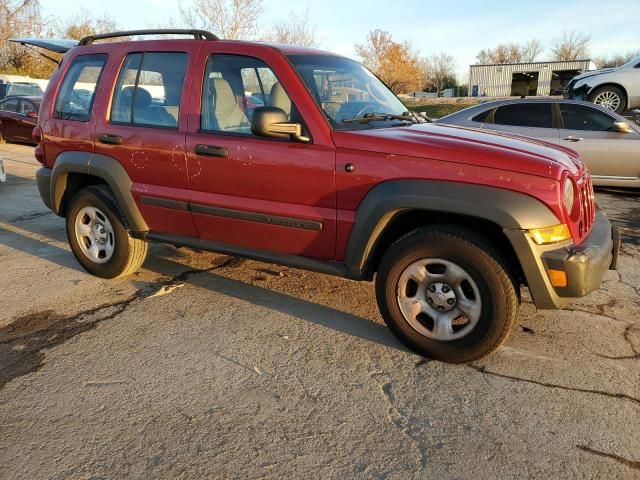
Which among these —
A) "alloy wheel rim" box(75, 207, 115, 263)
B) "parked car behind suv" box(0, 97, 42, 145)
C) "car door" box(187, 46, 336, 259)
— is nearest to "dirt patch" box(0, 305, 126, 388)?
"alloy wheel rim" box(75, 207, 115, 263)

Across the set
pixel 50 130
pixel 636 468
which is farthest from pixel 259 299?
pixel 636 468

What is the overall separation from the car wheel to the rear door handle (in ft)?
38.3

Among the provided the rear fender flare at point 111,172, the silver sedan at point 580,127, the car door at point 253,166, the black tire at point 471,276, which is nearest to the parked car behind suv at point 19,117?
the rear fender flare at point 111,172

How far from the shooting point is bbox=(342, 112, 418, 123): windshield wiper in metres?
3.58

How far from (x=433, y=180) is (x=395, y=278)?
2.09 ft

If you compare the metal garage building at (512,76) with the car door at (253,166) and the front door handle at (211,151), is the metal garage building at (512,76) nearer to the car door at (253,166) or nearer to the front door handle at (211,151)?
the car door at (253,166)

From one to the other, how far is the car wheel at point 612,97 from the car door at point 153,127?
37.3 feet

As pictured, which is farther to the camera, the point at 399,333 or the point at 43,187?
the point at 43,187

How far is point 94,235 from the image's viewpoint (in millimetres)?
4645

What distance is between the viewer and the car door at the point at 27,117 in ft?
45.3

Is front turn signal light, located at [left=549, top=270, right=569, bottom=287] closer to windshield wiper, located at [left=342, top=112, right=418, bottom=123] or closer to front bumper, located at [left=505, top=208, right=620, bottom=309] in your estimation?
front bumper, located at [left=505, top=208, right=620, bottom=309]

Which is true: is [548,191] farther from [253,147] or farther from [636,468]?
[253,147]

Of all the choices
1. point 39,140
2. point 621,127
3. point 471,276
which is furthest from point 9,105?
point 471,276

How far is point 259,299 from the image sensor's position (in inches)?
165
